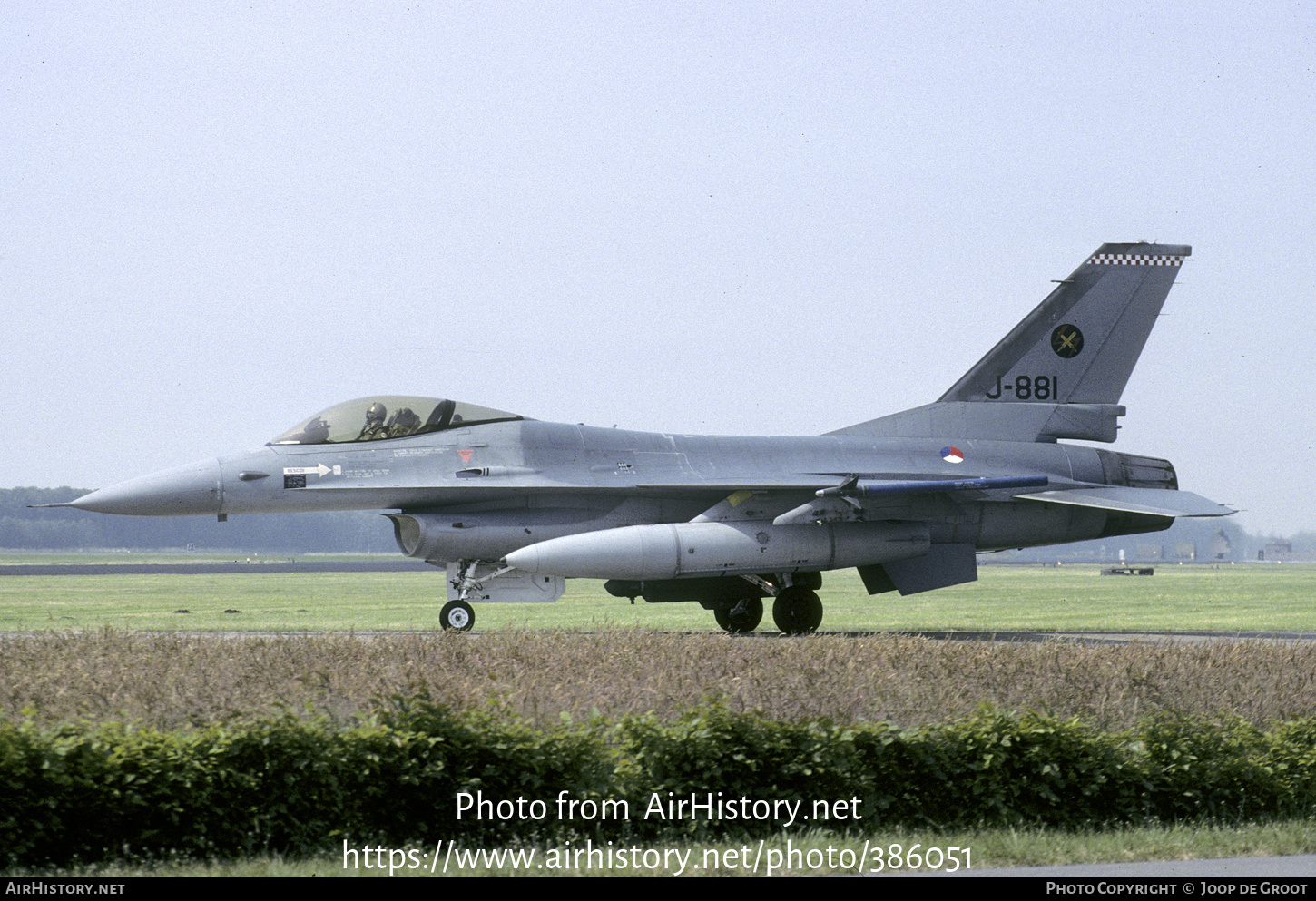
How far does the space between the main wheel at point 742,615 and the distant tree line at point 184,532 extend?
322 ft

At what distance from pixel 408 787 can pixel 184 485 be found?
452 inches

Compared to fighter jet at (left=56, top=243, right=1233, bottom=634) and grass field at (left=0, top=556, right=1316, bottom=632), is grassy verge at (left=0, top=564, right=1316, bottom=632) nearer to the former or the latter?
grass field at (left=0, top=556, right=1316, bottom=632)

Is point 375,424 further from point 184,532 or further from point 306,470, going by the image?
point 184,532

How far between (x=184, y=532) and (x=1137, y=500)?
4912 inches

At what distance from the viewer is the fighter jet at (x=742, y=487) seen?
17000 millimetres

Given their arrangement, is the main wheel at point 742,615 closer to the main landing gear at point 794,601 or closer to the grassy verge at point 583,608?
the main landing gear at point 794,601

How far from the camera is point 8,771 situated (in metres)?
5.98

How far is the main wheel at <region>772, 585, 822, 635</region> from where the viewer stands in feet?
60.1

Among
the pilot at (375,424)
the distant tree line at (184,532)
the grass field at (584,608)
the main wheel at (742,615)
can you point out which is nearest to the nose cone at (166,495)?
the grass field at (584,608)

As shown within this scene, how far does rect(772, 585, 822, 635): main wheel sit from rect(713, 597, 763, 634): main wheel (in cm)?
60

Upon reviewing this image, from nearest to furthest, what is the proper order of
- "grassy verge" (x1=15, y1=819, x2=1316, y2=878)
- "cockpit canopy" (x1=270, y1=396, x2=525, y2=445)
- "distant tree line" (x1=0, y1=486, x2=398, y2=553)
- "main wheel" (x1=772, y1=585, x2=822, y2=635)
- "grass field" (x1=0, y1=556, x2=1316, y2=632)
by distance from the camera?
"grassy verge" (x1=15, y1=819, x2=1316, y2=878) < "cockpit canopy" (x1=270, y1=396, x2=525, y2=445) < "main wheel" (x1=772, y1=585, x2=822, y2=635) < "grass field" (x1=0, y1=556, x2=1316, y2=632) < "distant tree line" (x1=0, y1=486, x2=398, y2=553)

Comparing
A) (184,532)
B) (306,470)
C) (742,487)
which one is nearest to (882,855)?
(742,487)

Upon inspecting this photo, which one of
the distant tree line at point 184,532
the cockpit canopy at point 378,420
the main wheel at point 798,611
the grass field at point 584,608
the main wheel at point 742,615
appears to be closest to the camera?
the cockpit canopy at point 378,420

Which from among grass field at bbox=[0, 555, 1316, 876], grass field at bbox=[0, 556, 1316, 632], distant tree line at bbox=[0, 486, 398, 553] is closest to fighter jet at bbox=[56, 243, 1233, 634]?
grass field at bbox=[0, 556, 1316, 632]
